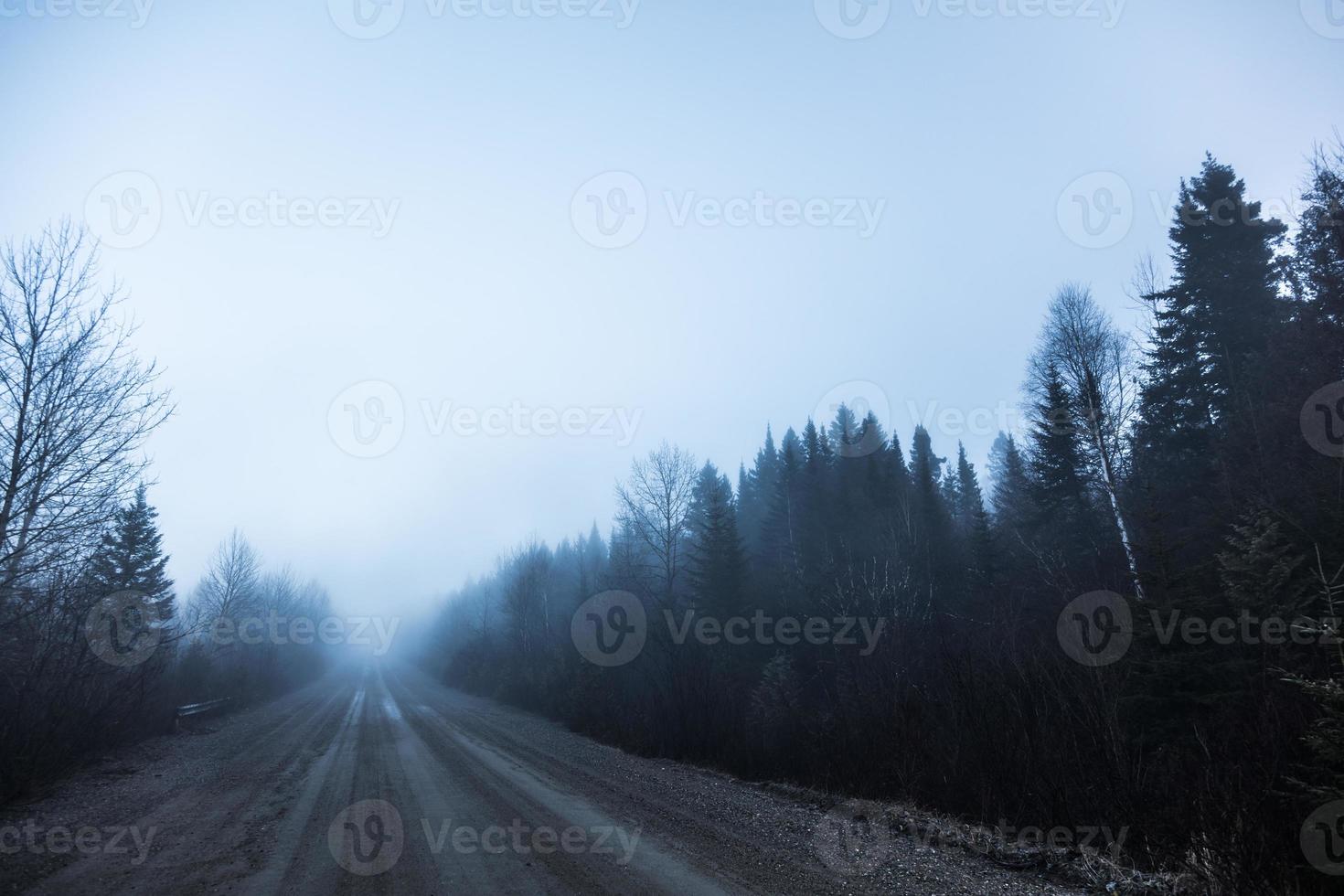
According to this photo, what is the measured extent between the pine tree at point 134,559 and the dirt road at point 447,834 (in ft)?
13.2

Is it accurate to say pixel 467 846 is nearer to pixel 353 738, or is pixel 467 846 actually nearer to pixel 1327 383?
pixel 353 738

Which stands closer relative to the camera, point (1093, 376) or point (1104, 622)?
point (1104, 622)

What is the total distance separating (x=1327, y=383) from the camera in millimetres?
14172

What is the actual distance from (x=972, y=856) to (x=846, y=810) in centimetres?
241

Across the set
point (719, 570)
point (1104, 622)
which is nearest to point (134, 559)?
point (719, 570)

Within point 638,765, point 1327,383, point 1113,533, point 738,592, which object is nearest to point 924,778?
point 638,765

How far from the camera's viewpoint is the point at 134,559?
25047mm

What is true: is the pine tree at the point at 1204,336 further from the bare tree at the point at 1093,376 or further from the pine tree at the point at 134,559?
the pine tree at the point at 134,559

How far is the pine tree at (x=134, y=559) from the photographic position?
41.2 ft

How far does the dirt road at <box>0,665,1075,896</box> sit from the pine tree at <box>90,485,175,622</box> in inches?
159

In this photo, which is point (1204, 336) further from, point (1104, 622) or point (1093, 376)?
point (1104, 622)

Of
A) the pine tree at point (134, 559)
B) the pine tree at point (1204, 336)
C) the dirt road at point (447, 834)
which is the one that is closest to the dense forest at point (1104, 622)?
the pine tree at point (1204, 336)

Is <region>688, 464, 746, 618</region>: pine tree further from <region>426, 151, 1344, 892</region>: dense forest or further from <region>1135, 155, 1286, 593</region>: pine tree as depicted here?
<region>1135, 155, 1286, 593</region>: pine tree

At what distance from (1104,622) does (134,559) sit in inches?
1330
